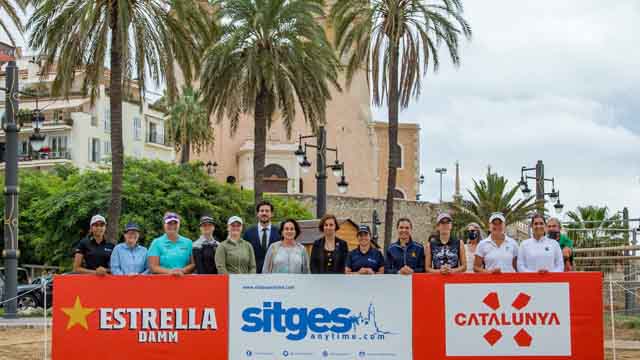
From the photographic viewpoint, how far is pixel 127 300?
41.7 ft

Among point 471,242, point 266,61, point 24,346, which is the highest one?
point 266,61

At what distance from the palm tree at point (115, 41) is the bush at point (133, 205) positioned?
1567 cm

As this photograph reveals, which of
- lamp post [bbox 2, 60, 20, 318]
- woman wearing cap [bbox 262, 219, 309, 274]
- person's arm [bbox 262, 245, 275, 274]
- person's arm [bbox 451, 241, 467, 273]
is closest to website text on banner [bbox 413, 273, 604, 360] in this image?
person's arm [bbox 451, 241, 467, 273]

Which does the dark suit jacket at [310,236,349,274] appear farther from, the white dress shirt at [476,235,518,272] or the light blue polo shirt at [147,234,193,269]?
the white dress shirt at [476,235,518,272]

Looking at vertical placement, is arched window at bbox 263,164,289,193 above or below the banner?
above

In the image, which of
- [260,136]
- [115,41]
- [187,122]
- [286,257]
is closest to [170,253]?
[286,257]

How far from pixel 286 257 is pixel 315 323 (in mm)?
846

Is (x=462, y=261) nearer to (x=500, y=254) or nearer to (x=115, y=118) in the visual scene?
(x=500, y=254)

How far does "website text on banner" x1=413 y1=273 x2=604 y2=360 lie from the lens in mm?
12297

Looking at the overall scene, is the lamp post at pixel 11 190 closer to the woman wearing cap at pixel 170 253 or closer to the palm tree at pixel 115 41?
the palm tree at pixel 115 41

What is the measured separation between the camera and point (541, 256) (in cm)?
1267

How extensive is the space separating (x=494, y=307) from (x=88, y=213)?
3605cm

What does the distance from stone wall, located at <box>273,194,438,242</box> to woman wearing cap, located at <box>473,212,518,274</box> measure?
2066 inches

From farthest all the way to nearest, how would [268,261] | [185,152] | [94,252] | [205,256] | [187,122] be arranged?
[187,122] → [185,152] → [94,252] → [205,256] → [268,261]
